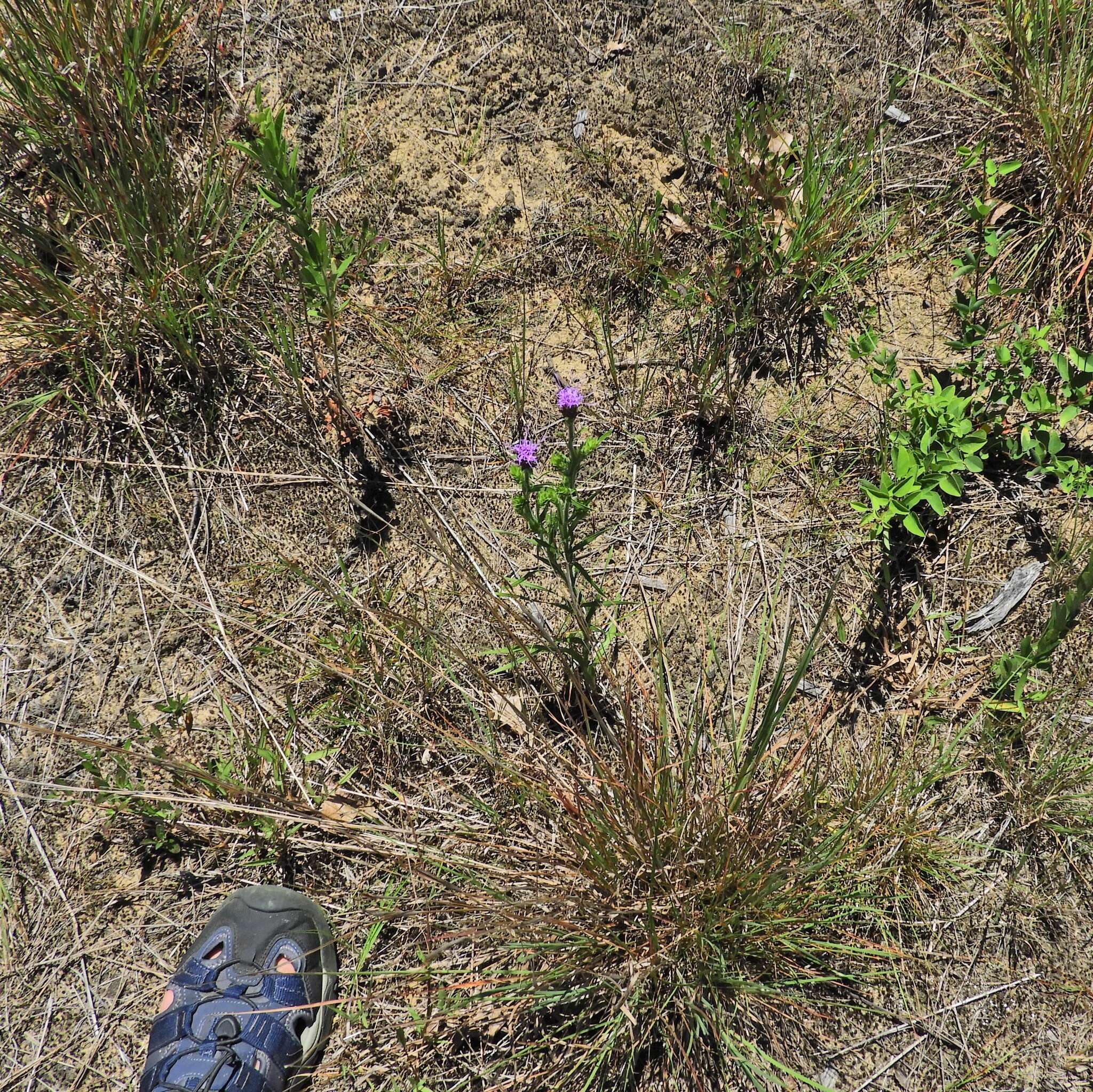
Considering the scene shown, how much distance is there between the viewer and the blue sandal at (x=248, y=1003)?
76.2 inches

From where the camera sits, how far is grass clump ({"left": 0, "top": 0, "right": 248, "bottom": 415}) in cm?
226

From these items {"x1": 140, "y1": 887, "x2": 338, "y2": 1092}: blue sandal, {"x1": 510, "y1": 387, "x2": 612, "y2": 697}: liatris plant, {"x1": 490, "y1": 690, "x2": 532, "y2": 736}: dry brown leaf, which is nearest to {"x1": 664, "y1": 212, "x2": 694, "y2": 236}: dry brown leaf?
{"x1": 510, "y1": 387, "x2": 612, "y2": 697}: liatris plant

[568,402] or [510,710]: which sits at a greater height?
[568,402]

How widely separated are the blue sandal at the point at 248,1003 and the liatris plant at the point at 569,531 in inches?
36.0

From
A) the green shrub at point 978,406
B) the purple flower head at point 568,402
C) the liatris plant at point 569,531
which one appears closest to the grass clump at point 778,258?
the green shrub at point 978,406

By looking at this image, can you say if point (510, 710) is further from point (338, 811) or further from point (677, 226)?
point (677, 226)

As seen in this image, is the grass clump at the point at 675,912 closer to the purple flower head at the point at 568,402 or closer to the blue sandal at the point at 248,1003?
the blue sandal at the point at 248,1003

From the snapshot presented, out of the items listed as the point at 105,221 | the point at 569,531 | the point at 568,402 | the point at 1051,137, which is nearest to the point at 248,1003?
the point at 569,531

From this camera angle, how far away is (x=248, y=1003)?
2.03 metres

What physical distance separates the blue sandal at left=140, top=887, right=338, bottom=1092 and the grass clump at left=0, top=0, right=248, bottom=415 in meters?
1.46

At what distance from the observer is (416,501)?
7.60ft

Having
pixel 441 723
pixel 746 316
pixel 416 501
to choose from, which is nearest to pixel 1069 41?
pixel 746 316

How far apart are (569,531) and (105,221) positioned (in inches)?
66.0

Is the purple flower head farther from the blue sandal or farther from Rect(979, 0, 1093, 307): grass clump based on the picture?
Rect(979, 0, 1093, 307): grass clump
